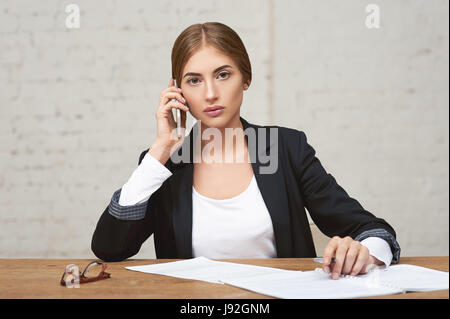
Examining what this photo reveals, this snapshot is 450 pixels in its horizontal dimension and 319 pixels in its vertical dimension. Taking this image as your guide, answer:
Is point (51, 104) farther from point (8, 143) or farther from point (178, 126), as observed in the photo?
point (178, 126)

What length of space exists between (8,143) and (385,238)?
2.24 meters

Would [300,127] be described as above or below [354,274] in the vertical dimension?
above

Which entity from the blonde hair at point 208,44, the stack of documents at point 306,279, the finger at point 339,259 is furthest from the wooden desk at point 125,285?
the blonde hair at point 208,44

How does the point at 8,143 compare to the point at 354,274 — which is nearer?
the point at 354,274

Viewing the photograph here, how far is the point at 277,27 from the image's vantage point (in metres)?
2.63

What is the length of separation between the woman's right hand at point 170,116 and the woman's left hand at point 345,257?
1.97 ft

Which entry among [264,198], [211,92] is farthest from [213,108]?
[264,198]

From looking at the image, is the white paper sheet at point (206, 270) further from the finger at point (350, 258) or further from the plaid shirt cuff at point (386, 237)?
the plaid shirt cuff at point (386, 237)

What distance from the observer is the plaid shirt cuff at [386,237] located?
3.46ft

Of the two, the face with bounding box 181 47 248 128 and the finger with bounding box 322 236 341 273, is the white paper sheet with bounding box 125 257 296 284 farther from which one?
the face with bounding box 181 47 248 128

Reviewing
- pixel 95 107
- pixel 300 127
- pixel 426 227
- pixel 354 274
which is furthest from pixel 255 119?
pixel 354 274

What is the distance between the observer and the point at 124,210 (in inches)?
47.7

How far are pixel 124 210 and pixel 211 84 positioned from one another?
0.40m

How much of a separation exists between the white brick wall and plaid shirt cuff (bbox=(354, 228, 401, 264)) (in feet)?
4.92
